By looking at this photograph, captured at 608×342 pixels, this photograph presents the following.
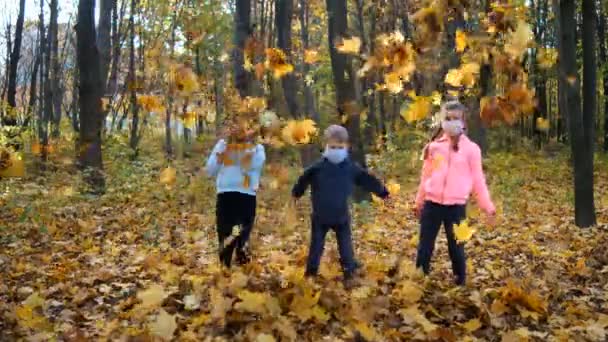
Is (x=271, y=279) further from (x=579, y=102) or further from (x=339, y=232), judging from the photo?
(x=579, y=102)

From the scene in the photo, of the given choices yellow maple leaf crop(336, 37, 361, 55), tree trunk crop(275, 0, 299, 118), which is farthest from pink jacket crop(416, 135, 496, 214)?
tree trunk crop(275, 0, 299, 118)

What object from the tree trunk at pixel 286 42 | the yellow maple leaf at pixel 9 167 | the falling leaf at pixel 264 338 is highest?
the tree trunk at pixel 286 42

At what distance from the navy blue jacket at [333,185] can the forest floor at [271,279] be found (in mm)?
610

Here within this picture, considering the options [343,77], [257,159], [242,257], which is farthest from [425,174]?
[343,77]

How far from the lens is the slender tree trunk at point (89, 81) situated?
41.3 ft

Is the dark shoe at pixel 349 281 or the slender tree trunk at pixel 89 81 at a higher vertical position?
the slender tree trunk at pixel 89 81

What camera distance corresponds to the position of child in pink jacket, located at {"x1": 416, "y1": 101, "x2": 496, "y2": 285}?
532 cm

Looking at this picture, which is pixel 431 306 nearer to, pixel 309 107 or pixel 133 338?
pixel 133 338

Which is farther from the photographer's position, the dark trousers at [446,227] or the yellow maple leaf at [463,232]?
the dark trousers at [446,227]

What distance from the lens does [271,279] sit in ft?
17.0

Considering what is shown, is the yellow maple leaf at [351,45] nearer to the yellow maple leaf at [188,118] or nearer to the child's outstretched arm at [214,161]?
the yellow maple leaf at [188,118]

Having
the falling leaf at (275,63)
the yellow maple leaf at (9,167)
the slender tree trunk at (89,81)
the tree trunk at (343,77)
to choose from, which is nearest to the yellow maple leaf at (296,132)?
the falling leaf at (275,63)

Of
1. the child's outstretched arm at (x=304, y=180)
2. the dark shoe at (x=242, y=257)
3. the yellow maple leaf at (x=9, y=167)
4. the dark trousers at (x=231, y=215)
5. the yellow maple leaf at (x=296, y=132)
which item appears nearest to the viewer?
the yellow maple leaf at (x=296, y=132)

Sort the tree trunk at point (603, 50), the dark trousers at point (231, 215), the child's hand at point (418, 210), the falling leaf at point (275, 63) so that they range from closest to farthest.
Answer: the falling leaf at point (275, 63), the child's hand at point (418, 210), the dark trousers at point (231, 215), the tree trunk at point (603, 50)
